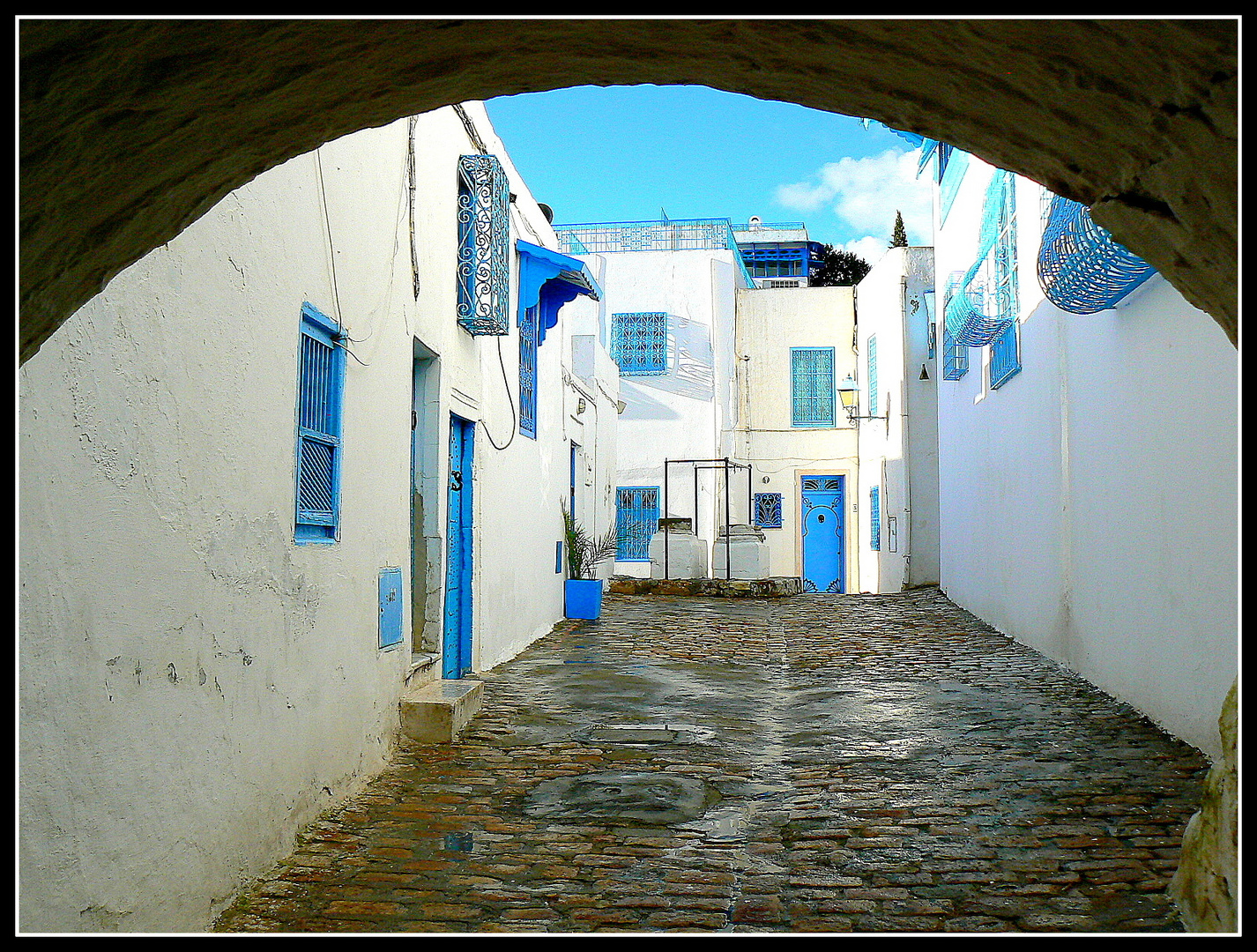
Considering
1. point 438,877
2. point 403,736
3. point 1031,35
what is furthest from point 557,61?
point 403,736

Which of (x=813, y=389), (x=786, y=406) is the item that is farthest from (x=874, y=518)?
(x=813, y=389)

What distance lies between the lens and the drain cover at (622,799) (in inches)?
195

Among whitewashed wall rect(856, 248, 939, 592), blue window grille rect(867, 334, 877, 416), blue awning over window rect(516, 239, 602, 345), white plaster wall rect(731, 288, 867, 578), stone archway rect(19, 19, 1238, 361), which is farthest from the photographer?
white plaster wall rect(731, 288, 867, 578)

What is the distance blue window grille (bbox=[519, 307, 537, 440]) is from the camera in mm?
10914

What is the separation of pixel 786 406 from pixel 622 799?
20.0 meters

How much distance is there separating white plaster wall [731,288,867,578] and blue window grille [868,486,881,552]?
1679 millimetres

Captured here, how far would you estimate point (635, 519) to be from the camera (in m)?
22.7

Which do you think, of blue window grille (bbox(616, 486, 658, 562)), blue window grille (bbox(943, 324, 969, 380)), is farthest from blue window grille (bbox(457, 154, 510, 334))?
blue window grille (bbox(616, 486, 658, 562))

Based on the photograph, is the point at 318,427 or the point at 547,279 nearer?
the point at 318,427

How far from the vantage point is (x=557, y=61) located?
265 cm

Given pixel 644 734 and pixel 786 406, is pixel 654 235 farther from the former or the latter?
pixel 644 734

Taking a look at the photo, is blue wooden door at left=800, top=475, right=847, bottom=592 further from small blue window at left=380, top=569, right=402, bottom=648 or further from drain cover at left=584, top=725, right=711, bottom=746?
small blue window at left=380, top=569, right=402, bottom=648

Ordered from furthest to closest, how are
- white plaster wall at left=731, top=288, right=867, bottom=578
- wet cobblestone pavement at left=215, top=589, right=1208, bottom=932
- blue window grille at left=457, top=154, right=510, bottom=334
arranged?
white plaster wall at left=731, top=288, right=867, bottom=578
blue window grille at left=457, top=154, right=510, bottom=334
wet cobblestone pavement at left=215, top=589, right=1208, bottom=932

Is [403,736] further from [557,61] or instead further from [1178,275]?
[1178,275]
